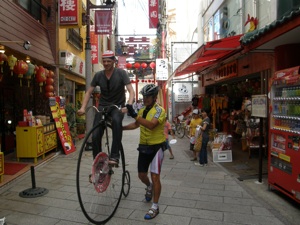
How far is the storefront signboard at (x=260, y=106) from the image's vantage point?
243 inches

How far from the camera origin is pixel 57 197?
522 centimetres

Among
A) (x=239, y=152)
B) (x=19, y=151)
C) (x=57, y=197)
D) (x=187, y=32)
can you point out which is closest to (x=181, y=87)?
(x=187, y=32)

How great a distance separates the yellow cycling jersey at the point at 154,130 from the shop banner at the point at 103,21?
831cm

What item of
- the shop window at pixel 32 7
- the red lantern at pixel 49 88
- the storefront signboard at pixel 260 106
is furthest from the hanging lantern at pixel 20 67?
the storefront signboard at pixel 260 106

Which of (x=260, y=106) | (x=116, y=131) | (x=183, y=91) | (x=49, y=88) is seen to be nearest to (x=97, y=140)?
(x=116, y=131)

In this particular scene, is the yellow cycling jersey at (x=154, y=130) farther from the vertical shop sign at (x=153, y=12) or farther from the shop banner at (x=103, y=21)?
the vertical shop sign at (x=153, y=12)

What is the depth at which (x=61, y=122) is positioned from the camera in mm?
9914

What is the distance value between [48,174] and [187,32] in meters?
19.8

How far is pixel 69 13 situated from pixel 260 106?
7032mm

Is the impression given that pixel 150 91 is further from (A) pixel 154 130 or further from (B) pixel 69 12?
(B) pixel 69 12

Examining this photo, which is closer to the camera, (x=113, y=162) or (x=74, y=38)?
(x=113, y=162)

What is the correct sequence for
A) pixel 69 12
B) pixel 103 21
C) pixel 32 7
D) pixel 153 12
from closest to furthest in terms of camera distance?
pixel 32 7 → pixel 69 12 → pixel 103 21 → pixel 153 12

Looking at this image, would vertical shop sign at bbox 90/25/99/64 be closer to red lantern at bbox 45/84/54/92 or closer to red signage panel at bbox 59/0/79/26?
red signage panel at bbox 59/0/79/26

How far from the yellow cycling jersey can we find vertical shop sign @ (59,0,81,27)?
21.5 feet
